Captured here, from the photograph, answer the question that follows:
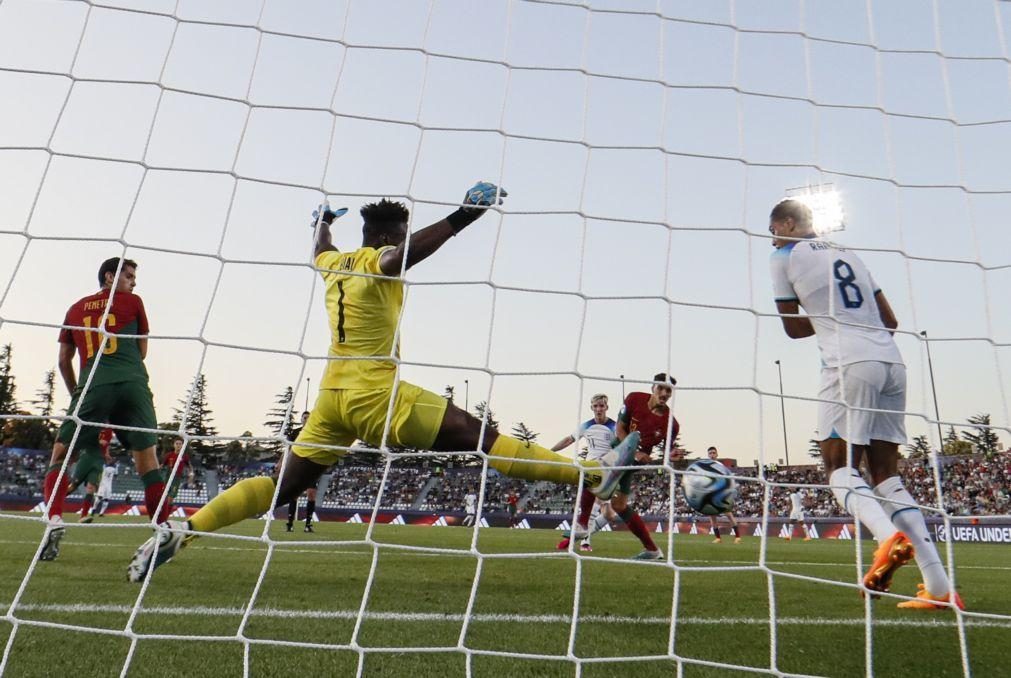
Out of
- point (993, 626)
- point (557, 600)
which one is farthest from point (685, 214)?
point (993, 626)

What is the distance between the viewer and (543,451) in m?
3.54

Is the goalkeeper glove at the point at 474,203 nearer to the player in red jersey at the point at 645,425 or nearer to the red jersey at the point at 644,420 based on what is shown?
the player in red jersey at the point at 645,425

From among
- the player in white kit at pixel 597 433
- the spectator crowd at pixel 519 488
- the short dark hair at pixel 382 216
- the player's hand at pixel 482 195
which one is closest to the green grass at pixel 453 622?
the player's hand at pixel 482 195

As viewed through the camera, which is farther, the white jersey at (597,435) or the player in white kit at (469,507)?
the player in white kit at (469,507)

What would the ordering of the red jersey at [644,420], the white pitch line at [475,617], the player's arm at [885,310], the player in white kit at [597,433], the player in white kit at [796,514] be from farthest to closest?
the player in white kit at [796,514]
the player in white kit at [597,433]
the red jersey at [644,420]
the player's arm at [885,310]
the white pitch line at [475,617]

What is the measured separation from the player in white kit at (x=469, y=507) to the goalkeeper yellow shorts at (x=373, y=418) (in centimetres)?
1371

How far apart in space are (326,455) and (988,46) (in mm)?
4007

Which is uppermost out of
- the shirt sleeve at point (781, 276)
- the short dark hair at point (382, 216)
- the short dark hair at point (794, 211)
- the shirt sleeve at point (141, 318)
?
the short dark hair at point (794, 211)

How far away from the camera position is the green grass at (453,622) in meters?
2.38

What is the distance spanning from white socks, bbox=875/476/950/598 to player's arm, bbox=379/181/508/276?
7.19 ft

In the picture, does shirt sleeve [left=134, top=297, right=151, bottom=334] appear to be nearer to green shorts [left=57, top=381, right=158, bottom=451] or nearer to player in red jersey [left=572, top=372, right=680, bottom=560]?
green shorts [left=57, top=381, right=158, bottom=451]

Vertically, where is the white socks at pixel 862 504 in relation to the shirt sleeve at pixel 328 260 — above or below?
below

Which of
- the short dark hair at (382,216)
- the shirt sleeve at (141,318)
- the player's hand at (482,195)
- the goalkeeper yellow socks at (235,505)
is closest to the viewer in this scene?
the player's hand at (482,195)

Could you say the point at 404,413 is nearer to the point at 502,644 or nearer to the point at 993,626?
the point at 502,644
